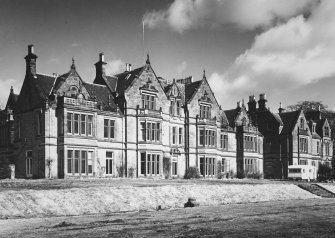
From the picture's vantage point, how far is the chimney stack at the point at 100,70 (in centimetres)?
4525

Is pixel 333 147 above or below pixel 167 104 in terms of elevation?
below

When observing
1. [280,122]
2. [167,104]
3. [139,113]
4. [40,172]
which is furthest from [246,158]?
[40,172]

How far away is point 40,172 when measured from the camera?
36594mm

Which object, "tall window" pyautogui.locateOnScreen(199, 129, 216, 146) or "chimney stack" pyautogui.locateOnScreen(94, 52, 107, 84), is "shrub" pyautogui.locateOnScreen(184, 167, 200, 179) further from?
"chimney stack" pyautogui.locateOnScreen(94, 52, 107, 84)

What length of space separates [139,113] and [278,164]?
2700cm

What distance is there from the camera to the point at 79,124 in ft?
122

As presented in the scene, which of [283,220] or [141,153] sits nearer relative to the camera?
[283,220]

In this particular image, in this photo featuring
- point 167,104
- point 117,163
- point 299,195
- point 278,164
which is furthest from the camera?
point 278,164

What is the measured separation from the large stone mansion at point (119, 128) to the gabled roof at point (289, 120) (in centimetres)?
643

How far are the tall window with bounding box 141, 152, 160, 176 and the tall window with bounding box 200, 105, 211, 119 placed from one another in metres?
9.12

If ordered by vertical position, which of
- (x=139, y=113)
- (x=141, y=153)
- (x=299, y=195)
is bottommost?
(x=299, y=195)

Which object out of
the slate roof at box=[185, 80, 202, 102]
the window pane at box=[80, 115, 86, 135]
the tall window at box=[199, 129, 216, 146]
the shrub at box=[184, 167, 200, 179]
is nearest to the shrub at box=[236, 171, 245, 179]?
the tall window at box=[199, 129, 216, 146]

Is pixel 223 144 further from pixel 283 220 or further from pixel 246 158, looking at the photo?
pixel 283 220

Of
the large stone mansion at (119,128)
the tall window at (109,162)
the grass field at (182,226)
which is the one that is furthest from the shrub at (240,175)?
the grass field at (182,226)
